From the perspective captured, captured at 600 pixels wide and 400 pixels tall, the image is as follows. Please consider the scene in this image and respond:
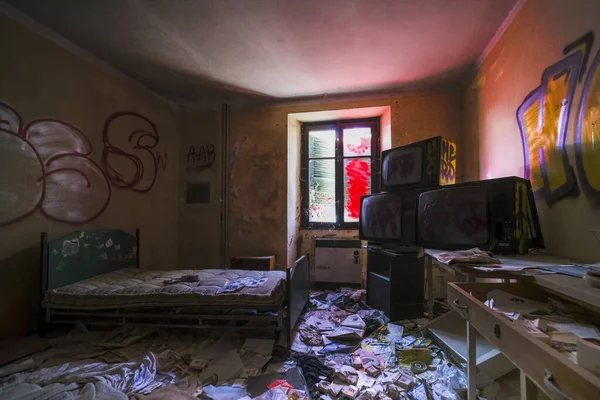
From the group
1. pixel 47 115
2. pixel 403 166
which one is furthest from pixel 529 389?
pixel 47 115

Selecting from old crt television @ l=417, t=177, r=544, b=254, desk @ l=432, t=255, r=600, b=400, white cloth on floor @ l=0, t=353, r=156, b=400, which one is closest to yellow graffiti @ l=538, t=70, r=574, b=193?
old crt television @ l=417, t=177, r=544, b=254

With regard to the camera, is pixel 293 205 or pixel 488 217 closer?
pixel 488 217

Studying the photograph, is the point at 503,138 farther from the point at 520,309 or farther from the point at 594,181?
the point at 520,309

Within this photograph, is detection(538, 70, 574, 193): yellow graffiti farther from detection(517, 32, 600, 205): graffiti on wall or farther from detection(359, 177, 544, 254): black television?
detection(359, 177, 544, 254): black television

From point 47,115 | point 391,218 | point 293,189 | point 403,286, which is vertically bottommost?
point 403,286

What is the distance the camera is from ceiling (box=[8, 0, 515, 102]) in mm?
1838

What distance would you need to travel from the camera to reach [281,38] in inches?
86.0

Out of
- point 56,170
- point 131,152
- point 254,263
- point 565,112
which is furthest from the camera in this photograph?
point 254,263

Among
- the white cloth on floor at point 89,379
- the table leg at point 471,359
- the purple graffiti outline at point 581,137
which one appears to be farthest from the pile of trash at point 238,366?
the purple graffiti outline at point 581,137

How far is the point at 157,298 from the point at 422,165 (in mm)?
2249

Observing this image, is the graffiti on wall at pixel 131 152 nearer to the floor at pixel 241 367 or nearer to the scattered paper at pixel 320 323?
the floor at pixel 241 367

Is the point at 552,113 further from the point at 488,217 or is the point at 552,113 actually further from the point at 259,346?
the point at 259,346

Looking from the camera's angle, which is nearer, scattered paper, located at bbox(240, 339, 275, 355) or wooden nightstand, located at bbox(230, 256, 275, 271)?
scattered paper, located at bbox(240, 339, 275, 355)

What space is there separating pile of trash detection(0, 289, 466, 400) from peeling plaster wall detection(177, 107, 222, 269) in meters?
1.48
